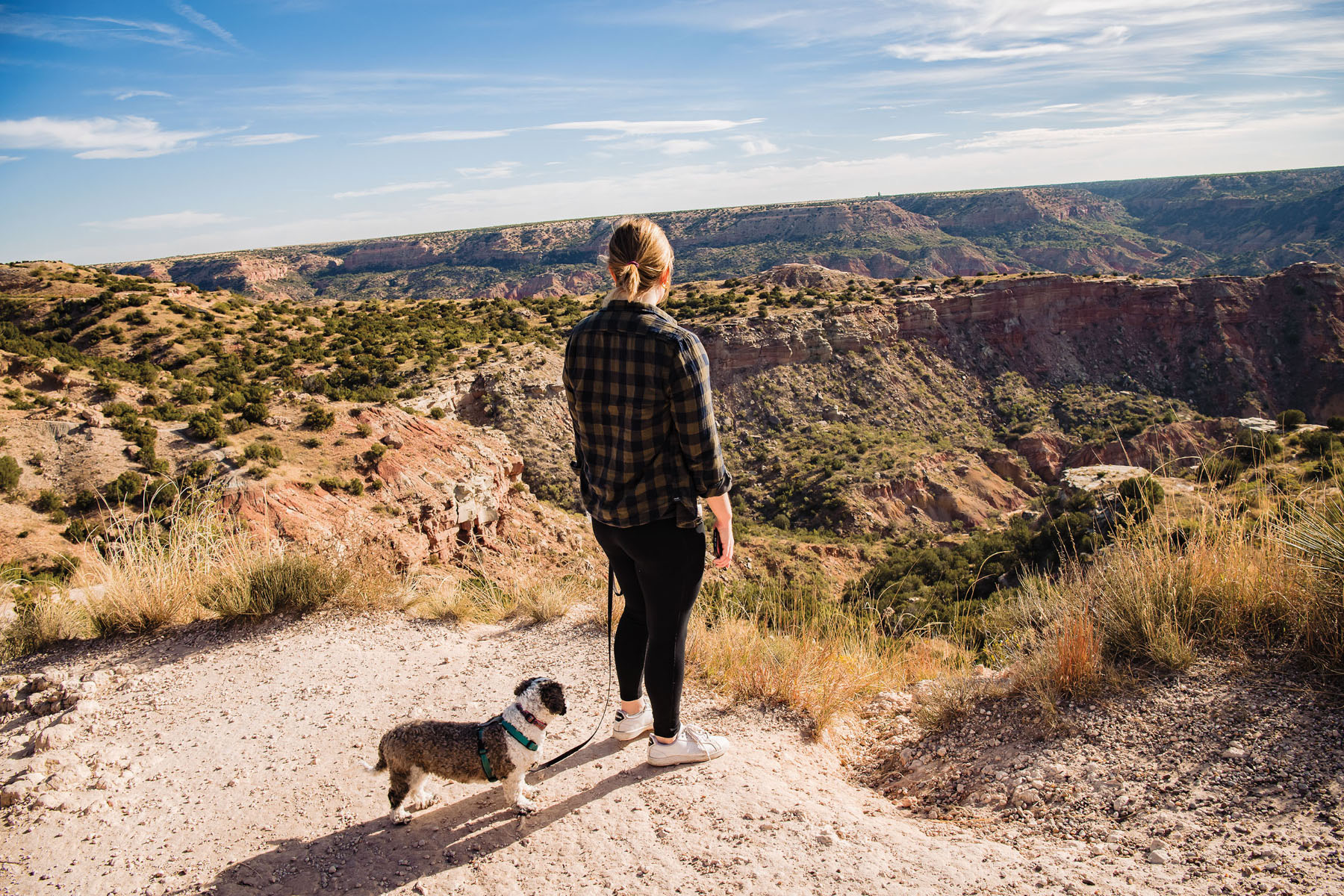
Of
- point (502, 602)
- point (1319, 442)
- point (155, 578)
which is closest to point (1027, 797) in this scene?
point (502, 602)

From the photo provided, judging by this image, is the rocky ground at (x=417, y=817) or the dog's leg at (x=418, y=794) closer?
the rocky ground at (x=417, y=817)

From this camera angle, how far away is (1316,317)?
134 feet

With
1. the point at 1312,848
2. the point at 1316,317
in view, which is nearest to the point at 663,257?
the point at 1312,848

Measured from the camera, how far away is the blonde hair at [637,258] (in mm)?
2410

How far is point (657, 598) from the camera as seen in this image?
2.68 meters

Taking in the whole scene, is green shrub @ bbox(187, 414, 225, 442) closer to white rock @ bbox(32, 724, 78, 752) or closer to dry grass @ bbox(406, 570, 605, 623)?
dry grass @ bbox(406, 570, 605, 623)

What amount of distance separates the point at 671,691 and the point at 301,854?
5.11 ft

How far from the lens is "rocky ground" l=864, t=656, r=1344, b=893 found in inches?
83.7

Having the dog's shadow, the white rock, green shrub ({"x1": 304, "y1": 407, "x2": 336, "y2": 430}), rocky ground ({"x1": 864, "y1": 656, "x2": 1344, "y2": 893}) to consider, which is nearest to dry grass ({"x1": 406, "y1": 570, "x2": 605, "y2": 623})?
the white rock

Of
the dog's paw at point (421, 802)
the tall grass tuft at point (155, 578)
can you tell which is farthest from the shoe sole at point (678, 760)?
the tall grass tuft at point (155, 578)

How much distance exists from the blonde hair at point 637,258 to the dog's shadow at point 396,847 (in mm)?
2154

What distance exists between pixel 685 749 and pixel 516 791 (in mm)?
775

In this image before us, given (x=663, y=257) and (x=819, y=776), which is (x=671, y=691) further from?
(x=663, y=257)

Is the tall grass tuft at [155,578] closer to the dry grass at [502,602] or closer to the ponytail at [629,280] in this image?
the dry grass at [502,602]
